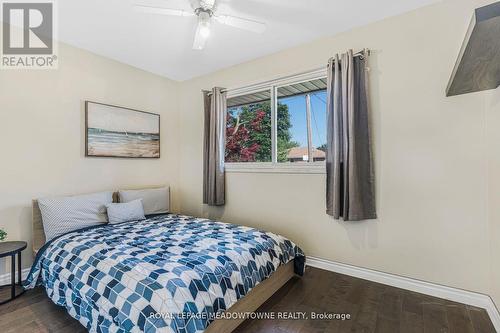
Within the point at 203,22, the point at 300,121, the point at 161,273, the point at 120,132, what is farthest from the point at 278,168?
the point at 120,132

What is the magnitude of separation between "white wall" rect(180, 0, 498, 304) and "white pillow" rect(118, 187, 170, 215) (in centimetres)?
185

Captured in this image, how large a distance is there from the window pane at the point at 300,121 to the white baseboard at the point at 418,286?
46.5 inches

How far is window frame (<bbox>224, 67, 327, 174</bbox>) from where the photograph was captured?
280 cm

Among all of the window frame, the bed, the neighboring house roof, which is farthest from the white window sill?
the bed

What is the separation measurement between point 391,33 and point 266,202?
7.27 ft

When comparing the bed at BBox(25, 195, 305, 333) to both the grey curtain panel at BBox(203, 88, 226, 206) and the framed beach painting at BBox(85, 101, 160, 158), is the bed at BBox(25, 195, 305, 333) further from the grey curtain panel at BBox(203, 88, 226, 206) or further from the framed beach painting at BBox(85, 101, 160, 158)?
the framed beach painting at BBox(85, 101, 160, 158)

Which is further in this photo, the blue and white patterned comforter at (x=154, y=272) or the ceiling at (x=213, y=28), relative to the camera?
the ceiling at (x=213, y=28)

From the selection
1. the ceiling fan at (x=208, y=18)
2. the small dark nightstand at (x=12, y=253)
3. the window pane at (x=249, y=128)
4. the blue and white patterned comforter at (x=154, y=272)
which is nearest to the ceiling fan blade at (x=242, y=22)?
the ceiling fan at (x=208, y=18)

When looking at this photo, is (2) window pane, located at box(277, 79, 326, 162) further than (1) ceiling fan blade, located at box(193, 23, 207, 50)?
Yes

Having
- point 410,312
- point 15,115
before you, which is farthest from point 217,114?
point 410,312

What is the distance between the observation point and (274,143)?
3.13 metres

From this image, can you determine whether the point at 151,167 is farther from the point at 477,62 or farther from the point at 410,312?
the point at 477,62

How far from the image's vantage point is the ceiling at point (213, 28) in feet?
7.22

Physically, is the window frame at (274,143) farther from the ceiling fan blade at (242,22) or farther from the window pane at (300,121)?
the ceiling fan blade at (242,22)
